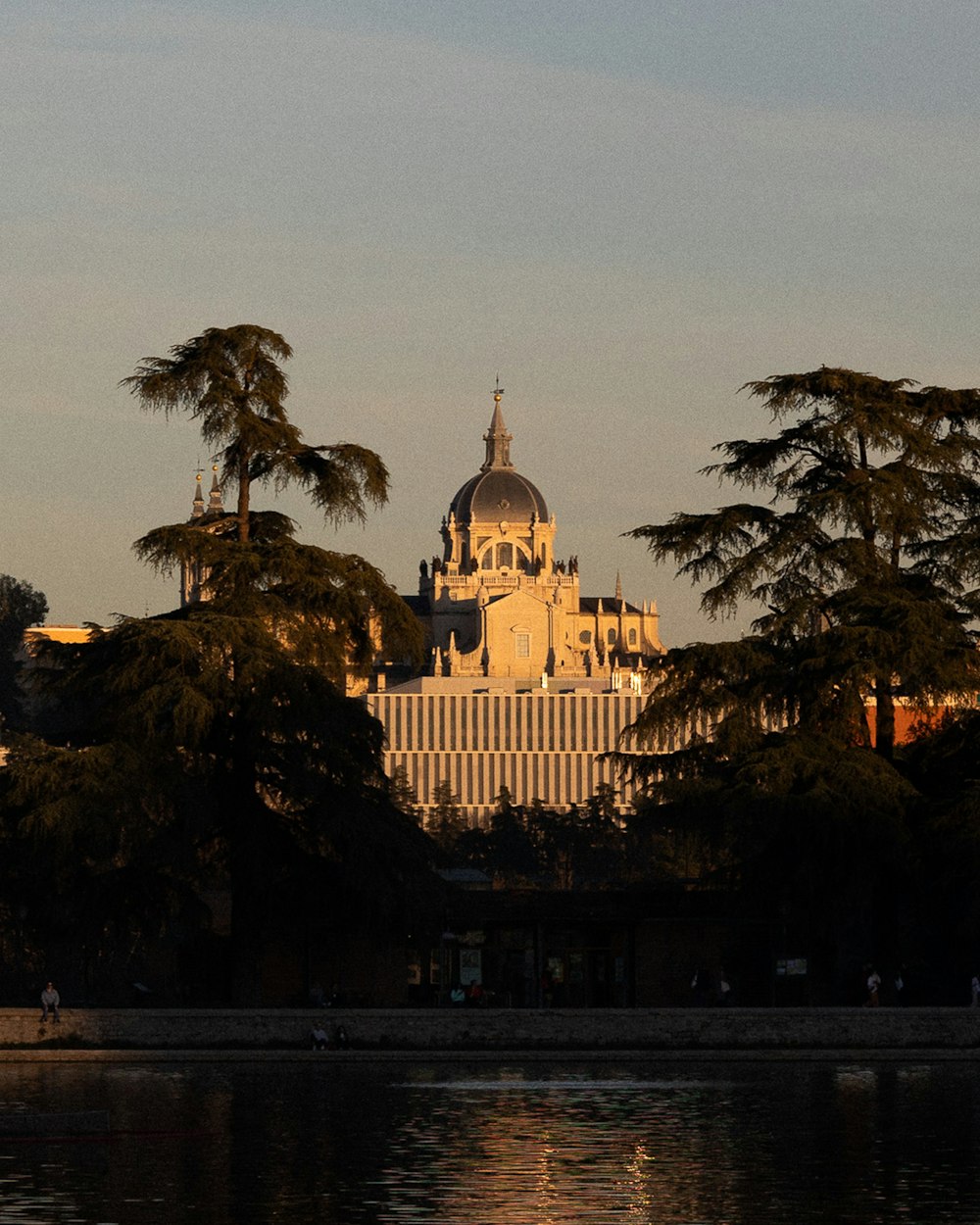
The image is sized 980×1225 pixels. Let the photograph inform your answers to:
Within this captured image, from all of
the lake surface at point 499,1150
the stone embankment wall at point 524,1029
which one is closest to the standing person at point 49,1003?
the stone embankment wall at point 524,1029

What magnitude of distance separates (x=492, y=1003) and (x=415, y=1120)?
81.2 feet

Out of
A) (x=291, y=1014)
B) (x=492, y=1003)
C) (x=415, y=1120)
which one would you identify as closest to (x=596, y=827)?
(x=492, y=1003)

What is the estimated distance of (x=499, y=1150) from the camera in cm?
2836

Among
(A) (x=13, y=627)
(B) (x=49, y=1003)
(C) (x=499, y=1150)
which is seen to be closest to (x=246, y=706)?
(B) (x=49, y=1003)

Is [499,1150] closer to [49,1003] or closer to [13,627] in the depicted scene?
[49,1003]

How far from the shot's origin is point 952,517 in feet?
184

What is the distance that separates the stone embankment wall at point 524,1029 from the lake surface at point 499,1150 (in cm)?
444

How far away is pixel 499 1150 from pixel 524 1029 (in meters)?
19.4

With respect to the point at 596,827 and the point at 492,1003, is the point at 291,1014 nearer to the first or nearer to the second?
the point at 492,1003

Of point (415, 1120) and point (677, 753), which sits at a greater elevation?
point (677, 753)

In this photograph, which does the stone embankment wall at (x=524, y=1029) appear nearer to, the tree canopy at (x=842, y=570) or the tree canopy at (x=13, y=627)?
the tree canopy at (x=842, y=570)

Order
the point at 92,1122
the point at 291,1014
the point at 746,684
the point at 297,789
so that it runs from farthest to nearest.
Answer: the point at 746,684
the point at 297,789
the point at 291,1014
the point at 92,1122

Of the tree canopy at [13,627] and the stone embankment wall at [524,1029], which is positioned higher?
the tree canopy at [13,627]

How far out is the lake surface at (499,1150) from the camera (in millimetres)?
22812
